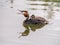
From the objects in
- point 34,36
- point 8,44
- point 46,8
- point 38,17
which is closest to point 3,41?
point 8,44

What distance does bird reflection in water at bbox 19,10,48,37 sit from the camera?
1295 mm

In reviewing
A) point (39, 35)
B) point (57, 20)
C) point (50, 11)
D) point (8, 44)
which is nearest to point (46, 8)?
point (50, 11)

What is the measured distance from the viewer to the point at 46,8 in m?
1.30

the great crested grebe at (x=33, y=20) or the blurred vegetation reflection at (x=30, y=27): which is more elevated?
the great crested grebe at (x=33, y=20)

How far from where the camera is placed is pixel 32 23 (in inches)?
51.3

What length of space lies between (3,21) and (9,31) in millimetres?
120

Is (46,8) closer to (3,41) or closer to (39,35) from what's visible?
(39,35)

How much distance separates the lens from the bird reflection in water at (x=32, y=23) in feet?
4.25

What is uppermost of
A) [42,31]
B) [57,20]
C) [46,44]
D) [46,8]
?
[46,8]

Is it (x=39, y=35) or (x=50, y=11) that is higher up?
(x=50, y=11)

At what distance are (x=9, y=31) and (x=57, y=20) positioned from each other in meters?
0.50

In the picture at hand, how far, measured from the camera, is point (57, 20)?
1.29 m

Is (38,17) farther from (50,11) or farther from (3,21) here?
(3,21)

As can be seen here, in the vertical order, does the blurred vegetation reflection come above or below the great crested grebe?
below
